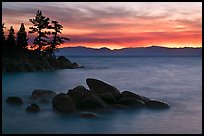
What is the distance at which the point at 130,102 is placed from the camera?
21.0m

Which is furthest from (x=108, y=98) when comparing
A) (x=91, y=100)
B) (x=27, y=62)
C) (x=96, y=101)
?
(x=27, y=62)

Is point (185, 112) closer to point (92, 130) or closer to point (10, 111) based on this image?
point (92, 130)

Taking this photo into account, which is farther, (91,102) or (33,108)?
(33,108)

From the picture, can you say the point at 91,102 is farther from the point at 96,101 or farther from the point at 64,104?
the point at 64,104

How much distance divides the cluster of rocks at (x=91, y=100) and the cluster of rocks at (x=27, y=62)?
92.1 feet

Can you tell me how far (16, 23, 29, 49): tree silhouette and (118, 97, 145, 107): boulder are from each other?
41.0 meters

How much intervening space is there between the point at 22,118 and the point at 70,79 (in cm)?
2577

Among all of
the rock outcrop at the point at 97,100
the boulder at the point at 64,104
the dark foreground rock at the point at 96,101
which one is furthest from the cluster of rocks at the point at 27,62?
the boulder at the point at 64,104

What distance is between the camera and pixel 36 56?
55.4 m

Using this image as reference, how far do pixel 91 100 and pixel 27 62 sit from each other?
3629 centimetres

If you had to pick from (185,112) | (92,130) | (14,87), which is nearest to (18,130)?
(92,130)

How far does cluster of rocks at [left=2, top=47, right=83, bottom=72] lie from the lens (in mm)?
50344

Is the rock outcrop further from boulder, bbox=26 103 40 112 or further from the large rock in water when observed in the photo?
boulder, bbox=26 103 40 112

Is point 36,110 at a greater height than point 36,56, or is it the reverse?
point 36,56
